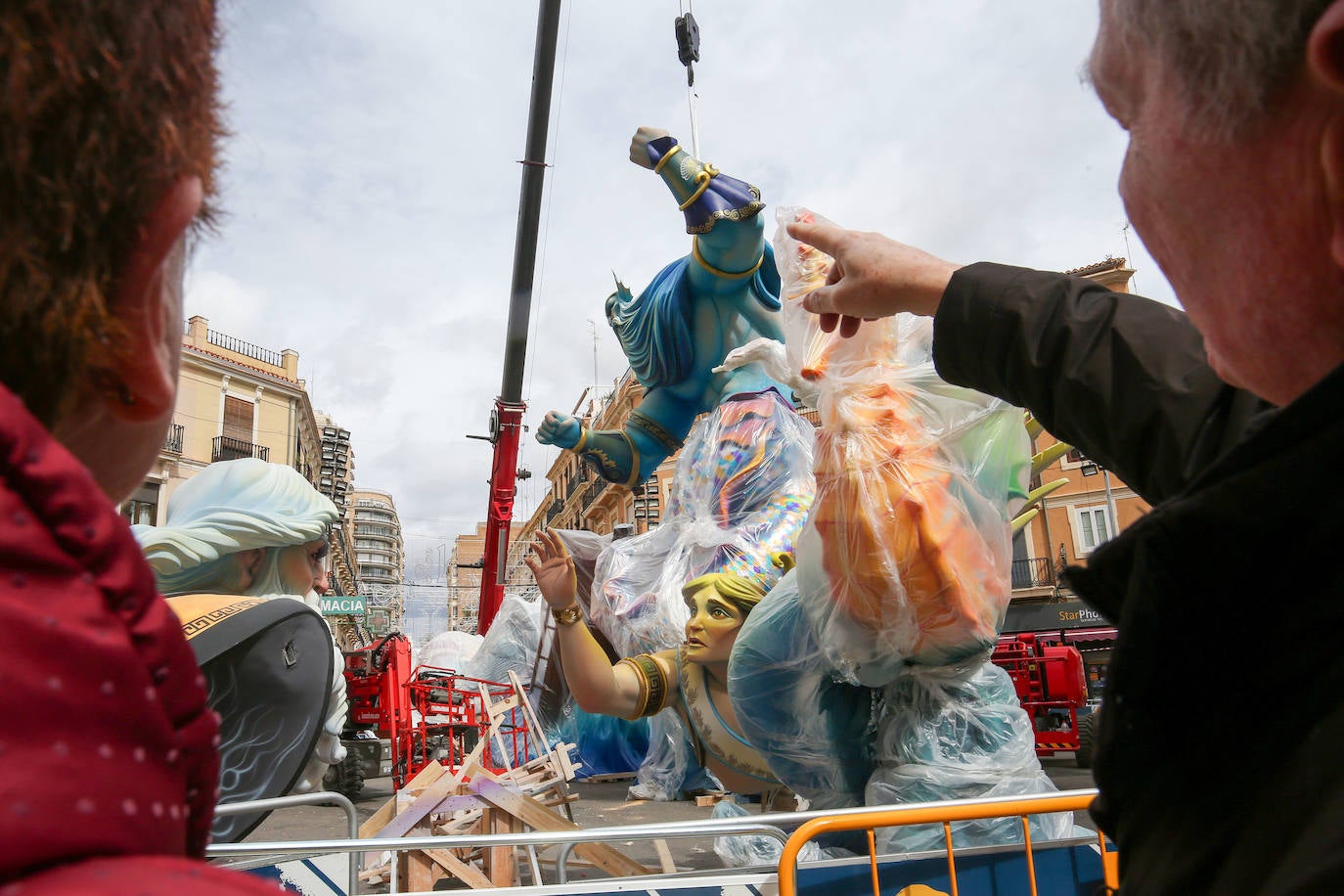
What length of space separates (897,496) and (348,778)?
9024 mm

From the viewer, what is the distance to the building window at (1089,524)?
25.2 meters

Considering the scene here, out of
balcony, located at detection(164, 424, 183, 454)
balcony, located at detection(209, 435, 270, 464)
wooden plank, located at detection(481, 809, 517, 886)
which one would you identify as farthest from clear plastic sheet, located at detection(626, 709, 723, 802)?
balcony, located at detection(209, 435, 270, 464)

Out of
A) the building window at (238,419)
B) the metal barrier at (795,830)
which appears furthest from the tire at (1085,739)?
the building window at (238,419)

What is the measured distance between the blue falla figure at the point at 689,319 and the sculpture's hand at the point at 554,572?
1.79 meters

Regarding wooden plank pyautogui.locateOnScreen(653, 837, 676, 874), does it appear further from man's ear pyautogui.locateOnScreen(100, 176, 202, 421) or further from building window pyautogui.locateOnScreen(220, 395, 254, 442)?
building window pyautogui.locateOnScreen(220, 395, 254, 442)

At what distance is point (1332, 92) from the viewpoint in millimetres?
654

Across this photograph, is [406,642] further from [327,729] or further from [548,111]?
[327,729]

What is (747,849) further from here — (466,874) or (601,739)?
(601,739)

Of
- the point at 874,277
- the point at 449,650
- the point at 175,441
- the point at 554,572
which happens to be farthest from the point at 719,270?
the point at 175,441

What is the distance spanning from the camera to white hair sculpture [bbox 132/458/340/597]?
3.33 m

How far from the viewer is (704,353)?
23.8ft

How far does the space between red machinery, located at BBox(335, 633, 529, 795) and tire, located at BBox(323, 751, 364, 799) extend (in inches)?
2.3

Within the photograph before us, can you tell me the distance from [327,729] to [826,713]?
199cm

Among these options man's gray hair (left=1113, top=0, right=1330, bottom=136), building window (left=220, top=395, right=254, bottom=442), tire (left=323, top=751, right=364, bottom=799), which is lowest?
tire (left=323, top=751, right=364, bottom=799)
